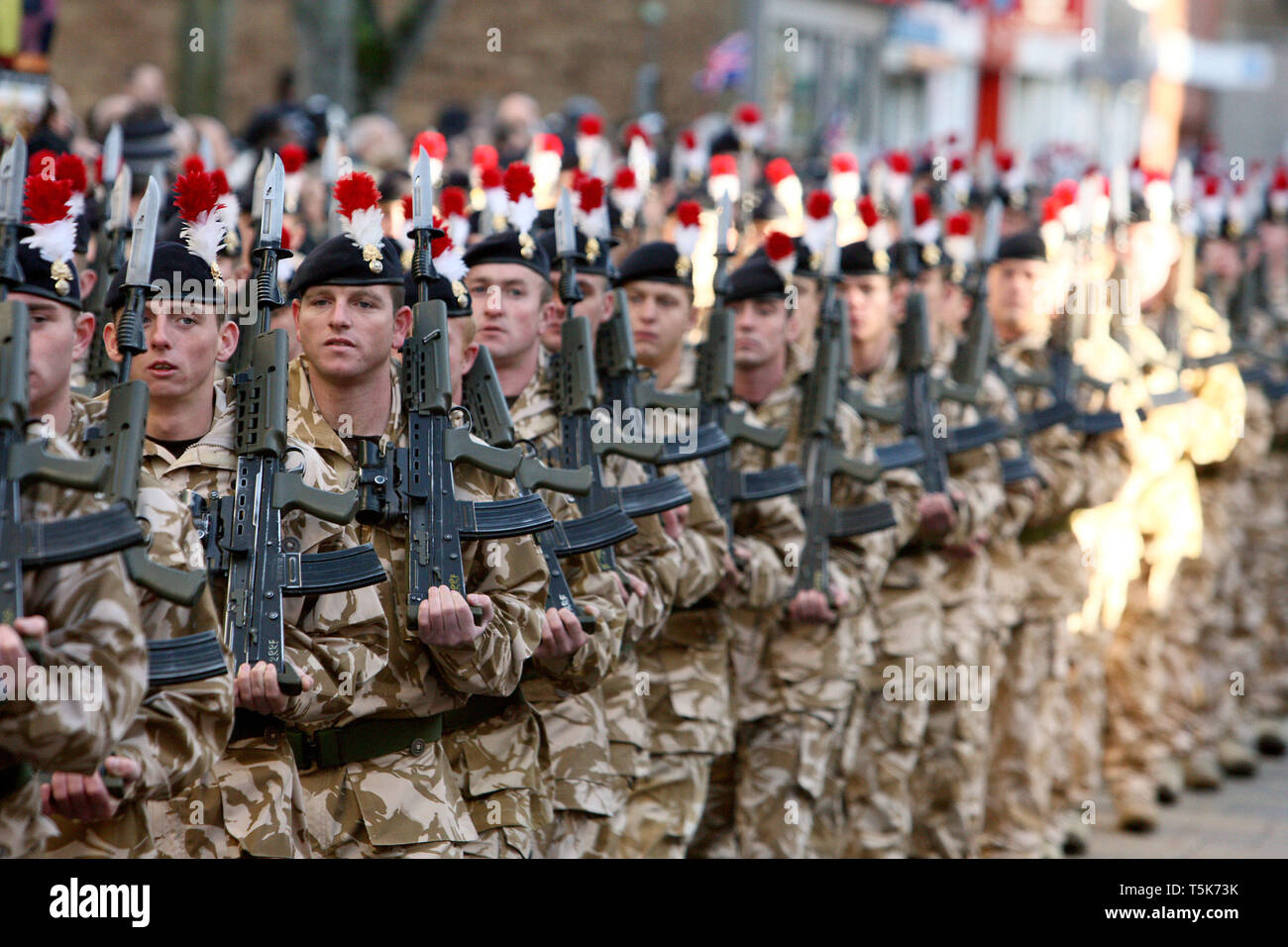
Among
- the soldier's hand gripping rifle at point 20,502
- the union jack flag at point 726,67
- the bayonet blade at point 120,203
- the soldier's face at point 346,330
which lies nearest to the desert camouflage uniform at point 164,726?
the soldier's hand gripping rifle at point 20,502

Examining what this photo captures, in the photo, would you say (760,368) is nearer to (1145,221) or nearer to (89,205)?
Answer: (89,205)

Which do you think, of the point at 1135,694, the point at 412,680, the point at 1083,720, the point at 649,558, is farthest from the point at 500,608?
the point at 1135,694

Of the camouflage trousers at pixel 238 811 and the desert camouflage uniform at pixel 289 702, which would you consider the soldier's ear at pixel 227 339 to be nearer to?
the desert camouflage uniform at pixel 289 702

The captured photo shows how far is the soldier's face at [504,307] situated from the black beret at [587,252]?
25 cm

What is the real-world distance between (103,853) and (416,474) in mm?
1298

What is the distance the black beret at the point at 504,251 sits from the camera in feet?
19.2

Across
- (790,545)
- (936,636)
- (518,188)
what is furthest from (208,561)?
(936,636)

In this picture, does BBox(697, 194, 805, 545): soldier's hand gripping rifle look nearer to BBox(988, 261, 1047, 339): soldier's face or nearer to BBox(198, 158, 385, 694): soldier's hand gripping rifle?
BBox(198, 158, 385, 694): soldier's hand gripping rifle

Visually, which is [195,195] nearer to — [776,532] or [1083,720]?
[776,532]

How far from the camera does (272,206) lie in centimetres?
475

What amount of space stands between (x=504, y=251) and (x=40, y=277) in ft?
7.49

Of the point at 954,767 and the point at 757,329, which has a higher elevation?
the point at 757,329

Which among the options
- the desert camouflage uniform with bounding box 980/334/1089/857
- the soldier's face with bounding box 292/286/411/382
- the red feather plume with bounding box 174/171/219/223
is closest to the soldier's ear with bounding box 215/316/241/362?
the soldier's face with bounding box 292/286/411/382

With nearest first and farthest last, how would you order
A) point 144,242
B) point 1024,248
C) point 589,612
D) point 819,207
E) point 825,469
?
point 144,242, point 589,612, point 825,469, point 819,207, point 1024,248
